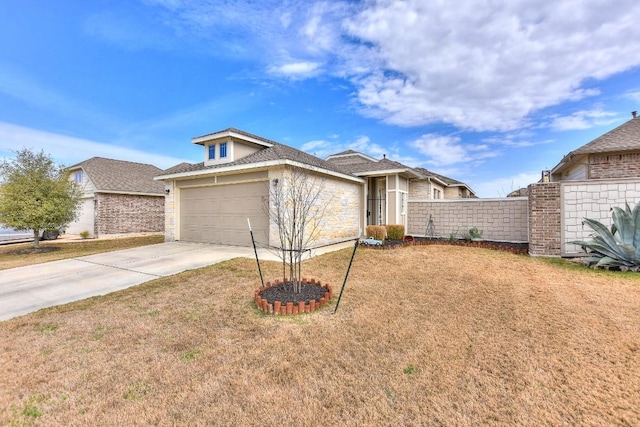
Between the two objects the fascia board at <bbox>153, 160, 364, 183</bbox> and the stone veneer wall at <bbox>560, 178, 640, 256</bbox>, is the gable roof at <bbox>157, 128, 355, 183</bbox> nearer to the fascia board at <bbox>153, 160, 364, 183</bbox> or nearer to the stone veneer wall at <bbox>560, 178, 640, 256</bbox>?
the fascia board at <bbox>153, 160, 364, 183</bbox>

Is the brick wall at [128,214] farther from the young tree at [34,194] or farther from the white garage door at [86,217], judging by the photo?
the young tree at [34,194]

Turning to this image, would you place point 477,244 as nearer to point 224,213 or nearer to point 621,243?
point 621,243

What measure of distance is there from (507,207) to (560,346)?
1029cm

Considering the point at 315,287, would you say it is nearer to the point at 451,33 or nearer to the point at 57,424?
the point at 57,424

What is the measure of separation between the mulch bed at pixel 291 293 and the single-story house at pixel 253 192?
466 cm

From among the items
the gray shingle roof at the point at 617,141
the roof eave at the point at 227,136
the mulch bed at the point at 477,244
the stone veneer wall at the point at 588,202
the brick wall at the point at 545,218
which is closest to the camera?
the stone veneer wall at the point at 588,202

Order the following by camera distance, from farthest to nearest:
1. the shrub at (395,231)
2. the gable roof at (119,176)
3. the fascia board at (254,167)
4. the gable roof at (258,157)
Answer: the gable roof at (119,176) → the shrub at (395,231) → the gable roof at (258,157) → the fascia board at (254,167)

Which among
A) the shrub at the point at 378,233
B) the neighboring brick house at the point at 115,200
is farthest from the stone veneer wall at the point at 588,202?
the neighboring brick house at the point at 115,200

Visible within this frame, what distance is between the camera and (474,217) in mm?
12578

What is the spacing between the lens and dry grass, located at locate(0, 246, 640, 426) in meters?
2.27

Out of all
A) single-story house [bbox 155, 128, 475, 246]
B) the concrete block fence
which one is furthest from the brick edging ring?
the concrete block fence

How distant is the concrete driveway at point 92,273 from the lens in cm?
554

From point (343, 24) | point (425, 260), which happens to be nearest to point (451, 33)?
point (343, 24)

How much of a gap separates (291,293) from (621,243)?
8.21 meters
